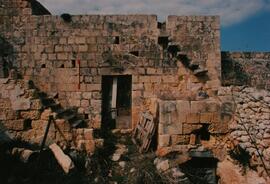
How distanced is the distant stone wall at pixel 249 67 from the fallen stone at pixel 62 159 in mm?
7146

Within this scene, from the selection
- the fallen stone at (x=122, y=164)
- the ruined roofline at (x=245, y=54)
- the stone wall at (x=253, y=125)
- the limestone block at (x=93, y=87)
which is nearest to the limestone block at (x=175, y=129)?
the stone wall at (x=253, y=125)

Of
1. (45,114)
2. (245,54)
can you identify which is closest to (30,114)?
(45,114)

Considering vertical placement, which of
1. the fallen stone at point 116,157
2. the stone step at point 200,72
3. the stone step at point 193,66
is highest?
the stone step at point 193,66

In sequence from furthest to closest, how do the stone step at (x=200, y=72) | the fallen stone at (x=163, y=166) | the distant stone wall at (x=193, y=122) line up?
the stone step at (x=200, y=72) < the distant stone wall at (x=193, y=122) < the fallen stone at (x=163, y=166)

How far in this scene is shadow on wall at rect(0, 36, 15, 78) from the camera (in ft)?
39.4

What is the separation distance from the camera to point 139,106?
38.5ft

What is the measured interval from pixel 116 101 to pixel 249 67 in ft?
17.2

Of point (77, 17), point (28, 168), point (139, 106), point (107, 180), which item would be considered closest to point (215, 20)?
point (139, 106)

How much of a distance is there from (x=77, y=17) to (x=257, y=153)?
727 cm

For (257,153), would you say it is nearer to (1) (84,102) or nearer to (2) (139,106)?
(2) (139,106)

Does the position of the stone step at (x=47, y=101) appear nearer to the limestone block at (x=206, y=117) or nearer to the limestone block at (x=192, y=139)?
the limestone block at (x=192, y=139)

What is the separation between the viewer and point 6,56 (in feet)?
39.6

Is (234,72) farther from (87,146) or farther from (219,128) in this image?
(87,146)

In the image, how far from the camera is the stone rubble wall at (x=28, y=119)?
969 cm
